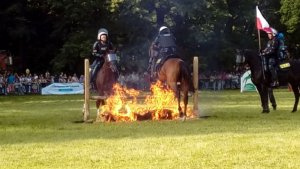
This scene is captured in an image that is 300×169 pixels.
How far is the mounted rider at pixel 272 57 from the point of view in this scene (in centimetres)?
2352

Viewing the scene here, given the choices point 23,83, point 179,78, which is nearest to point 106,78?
point 179,78

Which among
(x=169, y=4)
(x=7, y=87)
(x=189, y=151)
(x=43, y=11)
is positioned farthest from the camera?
(x=43, y=11)

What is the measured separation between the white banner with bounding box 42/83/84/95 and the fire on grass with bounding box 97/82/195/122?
87.6 feet

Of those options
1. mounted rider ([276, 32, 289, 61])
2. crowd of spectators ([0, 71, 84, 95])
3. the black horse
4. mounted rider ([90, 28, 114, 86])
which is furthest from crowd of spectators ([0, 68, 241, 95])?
mounted rider ([90, 28, 114, 86])

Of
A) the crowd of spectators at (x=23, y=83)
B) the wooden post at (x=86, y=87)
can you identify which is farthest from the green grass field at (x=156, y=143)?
the crowd of spectators at (x=23, y=83)

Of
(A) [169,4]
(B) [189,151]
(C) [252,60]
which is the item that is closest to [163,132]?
(B) [189,151]

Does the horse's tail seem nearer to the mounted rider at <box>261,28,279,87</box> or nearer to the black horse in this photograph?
the black horse

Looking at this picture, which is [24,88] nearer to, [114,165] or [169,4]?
[169,4]

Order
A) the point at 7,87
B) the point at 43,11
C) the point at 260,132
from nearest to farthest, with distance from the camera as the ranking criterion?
the point at 260,132
the point at 7,87
the point at 43,11

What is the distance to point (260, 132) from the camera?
1603cm

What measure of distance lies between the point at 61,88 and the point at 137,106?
27069 mm

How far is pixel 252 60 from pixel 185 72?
4098 millimetres

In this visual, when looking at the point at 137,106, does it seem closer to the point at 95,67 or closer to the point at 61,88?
the point at 95,67

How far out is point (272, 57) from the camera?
2375 centimetres
